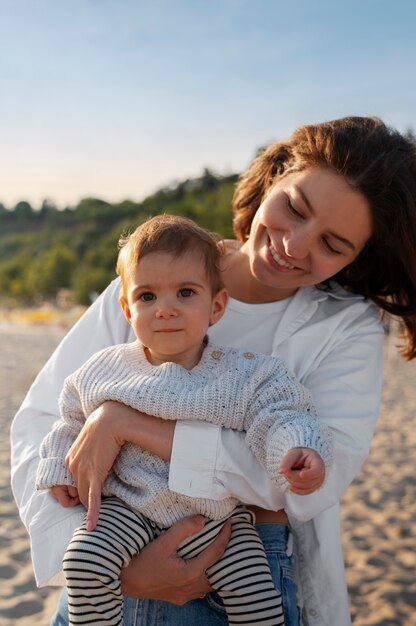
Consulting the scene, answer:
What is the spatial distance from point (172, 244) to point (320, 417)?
0.73m

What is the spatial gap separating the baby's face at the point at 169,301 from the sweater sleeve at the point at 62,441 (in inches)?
11.9

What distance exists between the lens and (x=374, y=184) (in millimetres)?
2406

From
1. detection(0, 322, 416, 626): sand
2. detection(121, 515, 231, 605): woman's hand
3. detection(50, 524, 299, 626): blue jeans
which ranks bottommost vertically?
detection(0, 322, 416, 626): sand

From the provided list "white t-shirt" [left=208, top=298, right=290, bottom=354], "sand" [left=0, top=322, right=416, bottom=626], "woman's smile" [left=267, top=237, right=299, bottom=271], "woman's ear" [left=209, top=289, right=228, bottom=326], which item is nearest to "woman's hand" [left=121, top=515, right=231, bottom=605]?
"woman's ear" [left=209, top=289, right=228, bottom=326]

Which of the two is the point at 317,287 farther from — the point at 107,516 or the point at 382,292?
the point at 107,516

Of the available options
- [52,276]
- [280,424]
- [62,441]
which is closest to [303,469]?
[280,424]

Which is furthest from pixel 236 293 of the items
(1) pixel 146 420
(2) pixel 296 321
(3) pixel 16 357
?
(3) pixel 16 357

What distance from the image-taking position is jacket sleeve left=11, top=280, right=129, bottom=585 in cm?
209

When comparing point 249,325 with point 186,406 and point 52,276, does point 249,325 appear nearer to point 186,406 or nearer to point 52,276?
point 186,406

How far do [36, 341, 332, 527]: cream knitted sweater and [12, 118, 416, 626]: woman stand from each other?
0.16 ft

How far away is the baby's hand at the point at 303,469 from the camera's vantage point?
1760mm

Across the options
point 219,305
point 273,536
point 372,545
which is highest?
point 219,305

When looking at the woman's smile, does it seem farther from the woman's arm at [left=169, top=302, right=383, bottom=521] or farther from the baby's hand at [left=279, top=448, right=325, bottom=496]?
the baby's hand at [left=279, top=448, right=325, bottom=496]

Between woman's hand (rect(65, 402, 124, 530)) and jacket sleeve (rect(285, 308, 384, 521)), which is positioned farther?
jacket sleeve (rect(285, 308, 384, 521))
